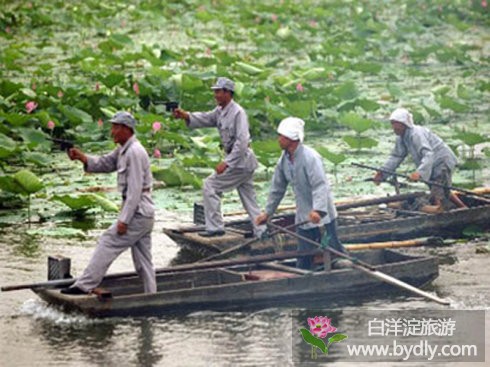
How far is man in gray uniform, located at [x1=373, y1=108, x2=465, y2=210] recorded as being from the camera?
46.6ft

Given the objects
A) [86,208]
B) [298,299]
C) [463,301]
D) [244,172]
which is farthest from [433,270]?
[86,208]

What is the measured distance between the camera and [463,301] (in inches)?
472

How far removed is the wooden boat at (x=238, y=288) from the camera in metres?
11.2

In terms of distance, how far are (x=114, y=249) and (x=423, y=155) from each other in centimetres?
417

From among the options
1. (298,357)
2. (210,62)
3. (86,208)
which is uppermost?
(210,62)

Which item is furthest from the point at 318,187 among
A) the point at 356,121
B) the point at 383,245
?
the point at 356,121

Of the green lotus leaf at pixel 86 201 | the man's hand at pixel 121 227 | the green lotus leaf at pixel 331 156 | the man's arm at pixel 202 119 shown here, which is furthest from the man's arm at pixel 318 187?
the green lotus leaf at pixel 331 156

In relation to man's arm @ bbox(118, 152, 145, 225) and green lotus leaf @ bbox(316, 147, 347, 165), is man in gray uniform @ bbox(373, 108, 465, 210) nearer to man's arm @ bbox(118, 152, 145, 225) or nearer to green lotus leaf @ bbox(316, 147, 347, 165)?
green lotus leaf @ bbox(316, 147, 347, 165)

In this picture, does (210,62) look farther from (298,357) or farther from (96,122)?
(298,357)

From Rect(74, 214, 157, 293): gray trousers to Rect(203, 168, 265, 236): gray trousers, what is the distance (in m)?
2.19

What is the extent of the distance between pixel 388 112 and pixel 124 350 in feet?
35.3

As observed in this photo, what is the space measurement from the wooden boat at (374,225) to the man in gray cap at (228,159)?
17cm

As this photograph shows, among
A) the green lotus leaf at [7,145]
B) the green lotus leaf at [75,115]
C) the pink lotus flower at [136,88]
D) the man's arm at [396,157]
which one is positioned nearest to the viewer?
the man's arm at [396,157]

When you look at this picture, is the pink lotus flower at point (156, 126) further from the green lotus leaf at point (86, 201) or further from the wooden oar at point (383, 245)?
the wooden oar at point (383, 245)
